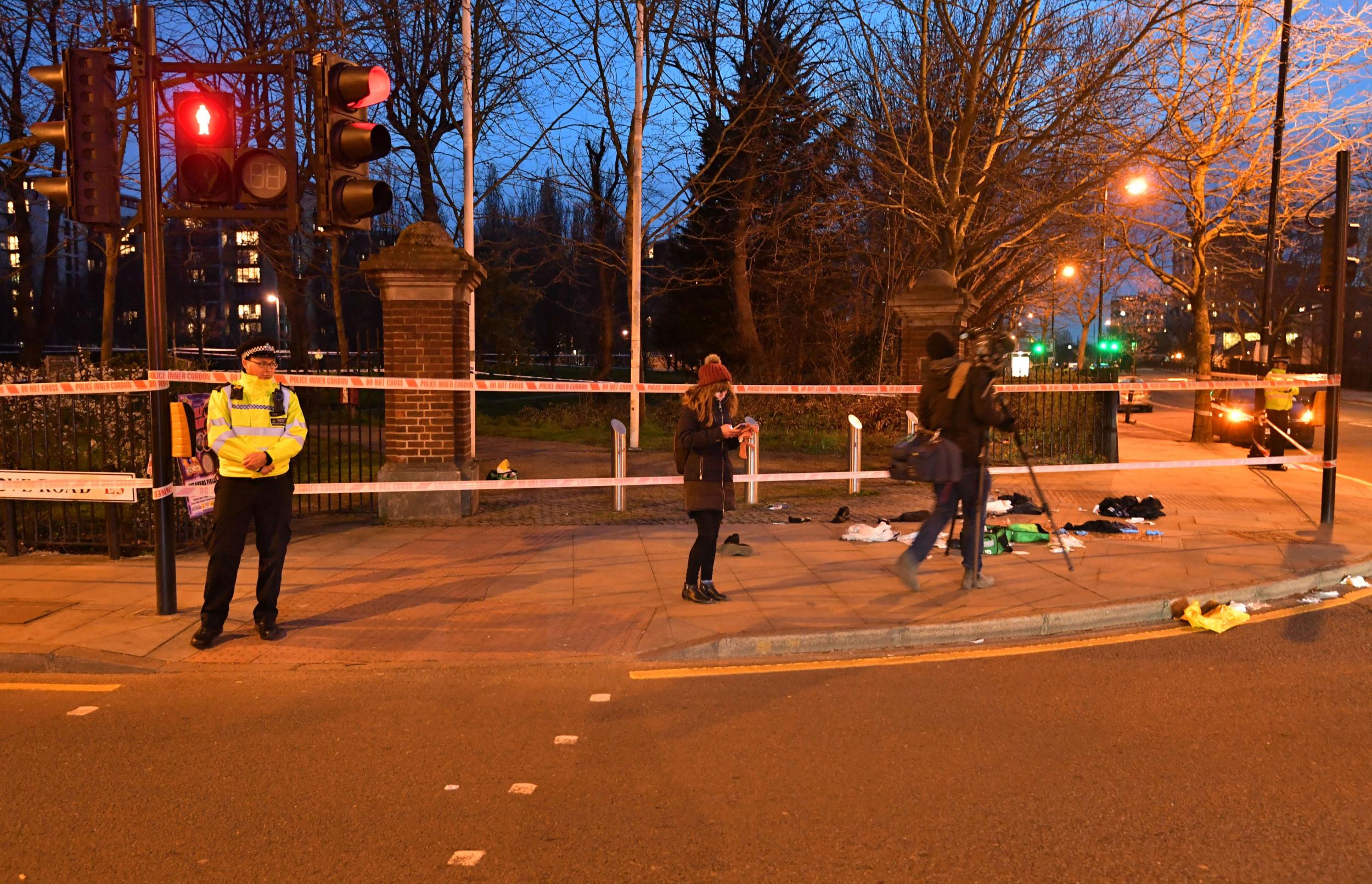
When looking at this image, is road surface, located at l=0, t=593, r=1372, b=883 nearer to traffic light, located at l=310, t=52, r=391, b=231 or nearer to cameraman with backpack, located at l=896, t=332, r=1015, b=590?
cameraman with backpack, located at l=896, t=332, r=1015, b=590

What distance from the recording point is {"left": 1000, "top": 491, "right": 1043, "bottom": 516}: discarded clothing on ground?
35.3 feet

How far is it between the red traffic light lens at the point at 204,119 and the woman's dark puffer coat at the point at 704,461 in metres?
3.59

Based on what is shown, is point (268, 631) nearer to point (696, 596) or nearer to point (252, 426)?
point (252, 426)

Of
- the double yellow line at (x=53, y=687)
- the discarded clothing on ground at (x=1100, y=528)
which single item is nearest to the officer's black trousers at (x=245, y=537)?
the double yellow line at (x=53, y=687)

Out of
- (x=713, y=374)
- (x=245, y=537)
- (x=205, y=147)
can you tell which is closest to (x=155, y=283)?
(x=205, y=147)

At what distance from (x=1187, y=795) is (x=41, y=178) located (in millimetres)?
7752

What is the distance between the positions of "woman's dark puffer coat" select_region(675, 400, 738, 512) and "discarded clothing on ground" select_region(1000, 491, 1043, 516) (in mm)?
4890

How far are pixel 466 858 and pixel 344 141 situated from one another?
4932mm

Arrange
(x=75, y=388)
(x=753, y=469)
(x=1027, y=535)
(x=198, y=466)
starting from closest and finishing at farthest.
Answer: (x=75, y=388), (x=198, y=466), (x=1027, y=535), (x=753, y=469)

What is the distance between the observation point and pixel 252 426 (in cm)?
622

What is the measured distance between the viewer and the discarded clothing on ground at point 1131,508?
34.8 ft

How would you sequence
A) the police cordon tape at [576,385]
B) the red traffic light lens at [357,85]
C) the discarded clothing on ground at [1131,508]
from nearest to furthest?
the red traffic light lens at [357,85] → the police cordon tape at [576,385] → the discarded clothing on ground at [1131,508]

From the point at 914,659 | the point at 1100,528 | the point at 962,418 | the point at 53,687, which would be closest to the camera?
the point at 53,687

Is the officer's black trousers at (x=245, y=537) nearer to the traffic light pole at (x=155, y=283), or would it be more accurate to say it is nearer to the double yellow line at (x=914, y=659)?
the traffic light pole at (x=155, y=283)
